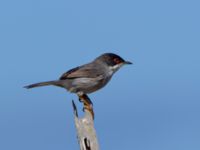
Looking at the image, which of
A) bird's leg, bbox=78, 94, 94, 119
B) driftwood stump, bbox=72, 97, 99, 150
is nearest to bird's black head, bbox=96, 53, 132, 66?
bird's leg, bbox=78, 94, 94, 119

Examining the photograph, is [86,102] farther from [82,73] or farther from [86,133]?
[86,133]

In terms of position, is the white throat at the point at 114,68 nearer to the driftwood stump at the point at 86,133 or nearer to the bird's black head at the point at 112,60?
the bird's black head at the point at 112,60

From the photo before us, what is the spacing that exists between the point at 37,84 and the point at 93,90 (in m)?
1.32

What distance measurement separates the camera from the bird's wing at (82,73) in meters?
12.9

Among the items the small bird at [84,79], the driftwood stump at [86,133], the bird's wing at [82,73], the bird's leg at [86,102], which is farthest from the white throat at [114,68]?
the driftwood stump at [86,133]

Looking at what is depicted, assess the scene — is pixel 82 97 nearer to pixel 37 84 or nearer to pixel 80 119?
pixel 37 84

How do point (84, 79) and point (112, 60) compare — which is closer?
point (84, 79)

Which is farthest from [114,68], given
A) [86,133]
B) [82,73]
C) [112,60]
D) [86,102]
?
[86,133]

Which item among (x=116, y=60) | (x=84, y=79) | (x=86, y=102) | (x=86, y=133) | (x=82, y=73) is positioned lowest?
(x=86, y=133)

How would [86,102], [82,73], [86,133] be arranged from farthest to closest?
[82,73] → [86,102] → [86,133]

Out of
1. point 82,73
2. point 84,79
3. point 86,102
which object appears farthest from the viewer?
point 82,73

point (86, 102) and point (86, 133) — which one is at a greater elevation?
point (86, 102)

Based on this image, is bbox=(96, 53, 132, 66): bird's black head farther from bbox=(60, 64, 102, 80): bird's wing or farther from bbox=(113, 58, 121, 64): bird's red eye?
bbox=(60, 64, 102, 80): bird's wing

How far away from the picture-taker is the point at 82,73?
1297 cm
